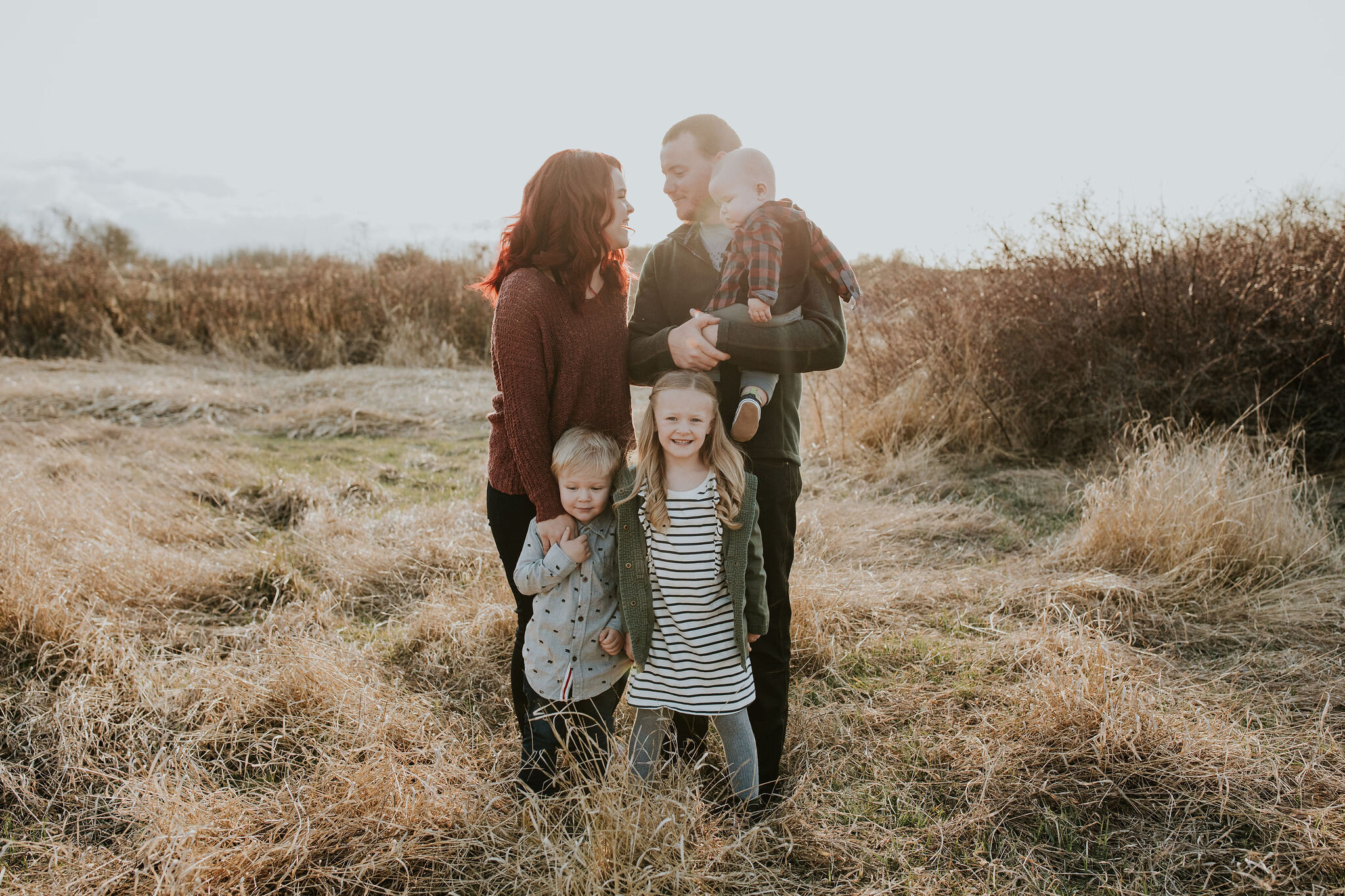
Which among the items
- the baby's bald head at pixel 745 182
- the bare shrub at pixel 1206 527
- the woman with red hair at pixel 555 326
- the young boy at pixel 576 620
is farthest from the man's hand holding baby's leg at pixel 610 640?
the bare shrub at pixel 1206 527

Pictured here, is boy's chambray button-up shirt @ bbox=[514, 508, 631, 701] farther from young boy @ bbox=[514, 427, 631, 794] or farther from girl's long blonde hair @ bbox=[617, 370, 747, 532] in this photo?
girl's long blonde hair @ bbox=[617, 370, 747, 532]

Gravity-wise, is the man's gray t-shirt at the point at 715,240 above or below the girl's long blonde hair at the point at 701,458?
above

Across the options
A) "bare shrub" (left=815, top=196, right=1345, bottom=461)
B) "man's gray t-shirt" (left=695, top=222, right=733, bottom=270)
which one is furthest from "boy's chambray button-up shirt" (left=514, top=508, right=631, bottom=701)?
"bare shrub" (left=815, top=196, right=1345, bottom=461)

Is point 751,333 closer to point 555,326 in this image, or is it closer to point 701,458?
point 701,458

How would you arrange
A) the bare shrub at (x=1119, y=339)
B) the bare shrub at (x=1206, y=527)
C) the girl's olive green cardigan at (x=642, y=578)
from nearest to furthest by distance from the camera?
the girl's olive green cardigan at (x=642, y=578) → the bare shrub at (x=1206, y=527) → the bare shrub at (x=1119, y=339)

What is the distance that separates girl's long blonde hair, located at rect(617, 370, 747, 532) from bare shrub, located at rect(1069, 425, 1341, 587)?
2.74 meters

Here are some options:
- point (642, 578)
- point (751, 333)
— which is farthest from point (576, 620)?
point (751, 333)

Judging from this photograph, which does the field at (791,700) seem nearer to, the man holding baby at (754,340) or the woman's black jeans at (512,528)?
the man holding baby at (754,340)

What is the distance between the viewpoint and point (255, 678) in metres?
3.06

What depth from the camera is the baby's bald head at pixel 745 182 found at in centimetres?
224

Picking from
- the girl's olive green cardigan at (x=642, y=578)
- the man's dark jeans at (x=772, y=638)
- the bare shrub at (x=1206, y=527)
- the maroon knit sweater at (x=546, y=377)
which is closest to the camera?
the maroon knit sweater at (x=546, y=377)

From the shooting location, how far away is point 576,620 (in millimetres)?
2270

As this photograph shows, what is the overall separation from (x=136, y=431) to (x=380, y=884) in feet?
20.5

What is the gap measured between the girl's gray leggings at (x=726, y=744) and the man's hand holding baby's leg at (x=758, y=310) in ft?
3.47
